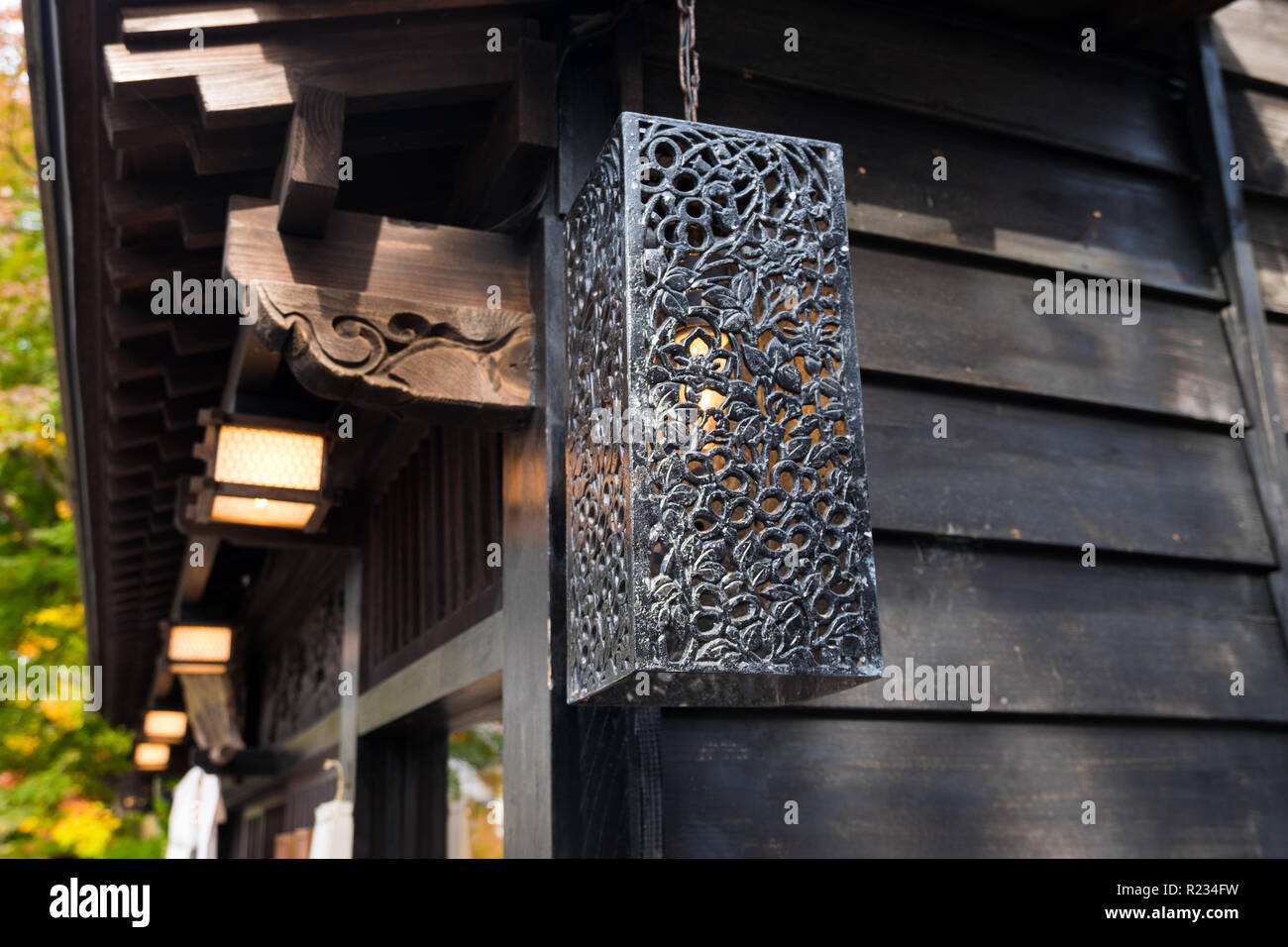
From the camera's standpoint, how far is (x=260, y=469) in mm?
4105

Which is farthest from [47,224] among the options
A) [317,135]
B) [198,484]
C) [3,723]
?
[3,723]

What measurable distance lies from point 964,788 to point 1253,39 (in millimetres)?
3066

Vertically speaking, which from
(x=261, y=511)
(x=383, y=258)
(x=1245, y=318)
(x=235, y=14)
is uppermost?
(x=235, y=14)

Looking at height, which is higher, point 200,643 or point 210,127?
point 210,127

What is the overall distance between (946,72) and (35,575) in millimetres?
11925

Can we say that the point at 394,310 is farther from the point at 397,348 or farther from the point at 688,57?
the point at 688,57

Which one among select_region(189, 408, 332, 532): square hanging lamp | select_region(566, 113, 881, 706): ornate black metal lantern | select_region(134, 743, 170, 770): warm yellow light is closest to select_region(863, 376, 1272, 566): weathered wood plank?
select_region(566, 113, 881, 706): ornate black metal lantern

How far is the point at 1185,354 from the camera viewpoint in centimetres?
359

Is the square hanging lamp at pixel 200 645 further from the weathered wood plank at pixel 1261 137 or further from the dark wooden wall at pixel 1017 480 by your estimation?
the weathered wood plank at pixel 1261 137

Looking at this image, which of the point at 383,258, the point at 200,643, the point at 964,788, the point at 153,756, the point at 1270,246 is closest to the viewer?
→ the point at 383,258

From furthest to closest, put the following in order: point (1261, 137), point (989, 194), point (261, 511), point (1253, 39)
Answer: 1. point (261, 511)
2. point (1253, 39)
3. point (1261, 137)
4. point (989, 194)

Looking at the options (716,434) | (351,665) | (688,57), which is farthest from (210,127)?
(351,665)

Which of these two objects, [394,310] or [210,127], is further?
[394,310]
